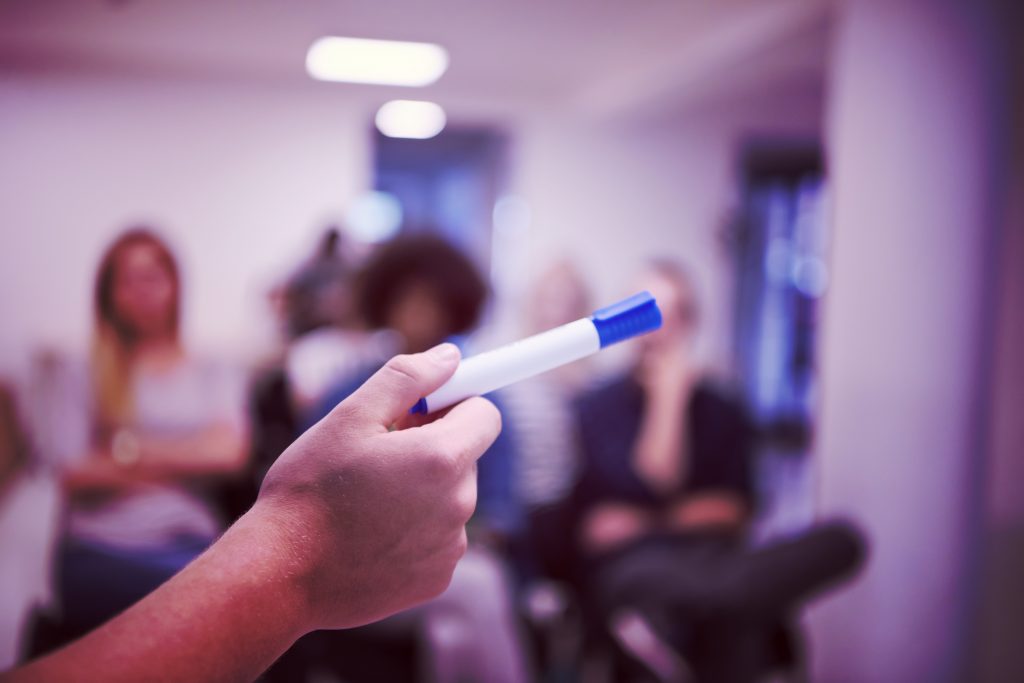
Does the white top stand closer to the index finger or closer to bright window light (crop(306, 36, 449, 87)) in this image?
the index finger

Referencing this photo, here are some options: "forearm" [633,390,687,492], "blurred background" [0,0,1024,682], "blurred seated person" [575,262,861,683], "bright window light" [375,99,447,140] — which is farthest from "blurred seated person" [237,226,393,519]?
"bright window light" [375,99,447,140]

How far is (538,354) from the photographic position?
0.34 metres

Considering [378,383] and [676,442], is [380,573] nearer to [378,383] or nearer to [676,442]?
[378,383]

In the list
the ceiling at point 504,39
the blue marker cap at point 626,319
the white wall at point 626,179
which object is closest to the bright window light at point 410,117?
the ceiling at point 504,39

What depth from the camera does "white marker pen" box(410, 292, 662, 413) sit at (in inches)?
13.2

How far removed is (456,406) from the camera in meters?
0.35

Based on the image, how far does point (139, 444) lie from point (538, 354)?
0.51 metres

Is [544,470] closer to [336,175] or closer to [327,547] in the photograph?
[327,547]

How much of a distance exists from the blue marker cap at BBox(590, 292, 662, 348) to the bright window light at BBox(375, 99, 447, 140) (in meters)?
3.63

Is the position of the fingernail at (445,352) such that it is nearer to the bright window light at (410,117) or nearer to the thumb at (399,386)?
the thumb at (399,386)

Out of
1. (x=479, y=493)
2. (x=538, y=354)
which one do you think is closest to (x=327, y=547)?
(x=538, y=354)

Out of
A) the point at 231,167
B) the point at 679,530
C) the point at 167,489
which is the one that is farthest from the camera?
the point at 231,167

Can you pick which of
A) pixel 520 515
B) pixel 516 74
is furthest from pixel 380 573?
pixel 516 74

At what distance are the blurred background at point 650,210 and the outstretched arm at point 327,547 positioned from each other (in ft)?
1.04
